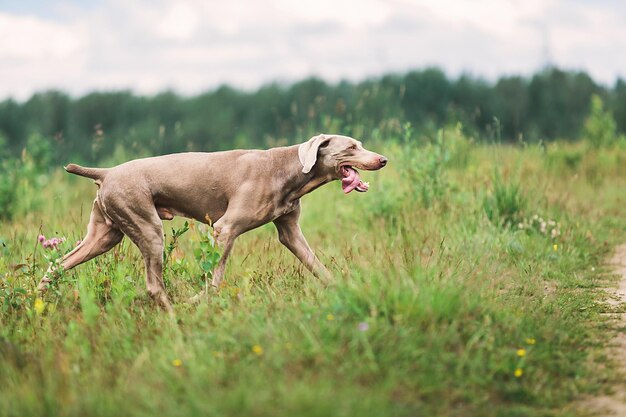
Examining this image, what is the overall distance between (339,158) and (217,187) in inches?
39.0

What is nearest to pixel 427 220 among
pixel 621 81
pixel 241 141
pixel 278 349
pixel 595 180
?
pixel 278 349

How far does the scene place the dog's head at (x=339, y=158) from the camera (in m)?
5.72

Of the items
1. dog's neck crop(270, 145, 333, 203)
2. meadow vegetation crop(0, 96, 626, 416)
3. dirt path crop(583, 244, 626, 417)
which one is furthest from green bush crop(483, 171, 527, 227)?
dog's neck crop(270, 145, 333, 203)

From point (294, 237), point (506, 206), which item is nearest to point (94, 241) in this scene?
point (294, 237)

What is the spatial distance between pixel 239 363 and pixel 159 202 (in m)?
2.20

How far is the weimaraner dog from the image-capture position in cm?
560

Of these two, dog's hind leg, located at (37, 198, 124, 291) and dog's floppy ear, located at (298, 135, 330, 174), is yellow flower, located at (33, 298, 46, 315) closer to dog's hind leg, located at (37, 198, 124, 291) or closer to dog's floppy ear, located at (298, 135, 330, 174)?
dog's hind leg, located at (37, 198, 124, 291)

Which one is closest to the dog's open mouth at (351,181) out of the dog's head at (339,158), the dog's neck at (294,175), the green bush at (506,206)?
the dog's head at (339,158)

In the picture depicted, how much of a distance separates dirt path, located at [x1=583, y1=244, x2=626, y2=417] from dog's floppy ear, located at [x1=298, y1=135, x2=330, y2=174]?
2.49 m

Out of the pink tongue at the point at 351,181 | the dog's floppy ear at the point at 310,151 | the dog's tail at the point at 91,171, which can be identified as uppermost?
the dog's floppy ear at the point at 310,151

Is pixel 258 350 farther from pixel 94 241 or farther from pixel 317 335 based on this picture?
pixel 94 241

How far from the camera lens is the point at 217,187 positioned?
5.71 meters

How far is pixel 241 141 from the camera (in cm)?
1591

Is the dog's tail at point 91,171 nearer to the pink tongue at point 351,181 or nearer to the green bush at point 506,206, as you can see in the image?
the pink tongue at point 351,181
